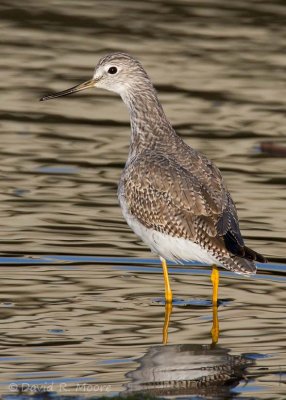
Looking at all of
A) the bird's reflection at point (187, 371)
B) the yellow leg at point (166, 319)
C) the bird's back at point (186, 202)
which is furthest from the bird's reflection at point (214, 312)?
the bird's back at point (186, 202)

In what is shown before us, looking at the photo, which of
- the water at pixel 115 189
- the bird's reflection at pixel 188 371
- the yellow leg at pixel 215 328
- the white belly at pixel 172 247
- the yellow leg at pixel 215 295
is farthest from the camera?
the white belly at pixel 172 247

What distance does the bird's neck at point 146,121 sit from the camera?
1321cm

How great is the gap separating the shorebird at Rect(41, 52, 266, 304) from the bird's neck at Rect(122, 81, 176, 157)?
0.02 meters

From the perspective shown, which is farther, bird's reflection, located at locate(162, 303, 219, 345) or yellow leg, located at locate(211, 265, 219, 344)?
yellow leg, located at locate(211, 265, 219, 344)

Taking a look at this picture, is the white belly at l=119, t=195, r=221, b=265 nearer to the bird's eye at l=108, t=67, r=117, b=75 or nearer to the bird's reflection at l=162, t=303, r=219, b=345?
the bird's reflection at l=162, t=303, r=219, b=345

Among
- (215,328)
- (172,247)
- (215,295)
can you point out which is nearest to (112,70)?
(172,247)

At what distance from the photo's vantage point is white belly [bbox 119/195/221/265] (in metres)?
11.8

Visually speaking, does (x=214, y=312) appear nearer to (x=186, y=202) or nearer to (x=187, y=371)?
(x=186, y=202)

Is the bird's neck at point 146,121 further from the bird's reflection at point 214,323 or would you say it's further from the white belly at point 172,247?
the bird's reflection at point 214,323

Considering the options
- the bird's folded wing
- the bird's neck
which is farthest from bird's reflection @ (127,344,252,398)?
the bird's neck

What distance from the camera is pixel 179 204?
12070 millimetres

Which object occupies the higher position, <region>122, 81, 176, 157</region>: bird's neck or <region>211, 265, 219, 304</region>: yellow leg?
<region>122, 81, 176, 157</region>: bird's neck

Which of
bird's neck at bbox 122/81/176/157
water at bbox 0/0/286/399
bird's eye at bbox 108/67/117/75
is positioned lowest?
water at bbox 0/0/286/399

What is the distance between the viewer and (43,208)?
14.9 m
